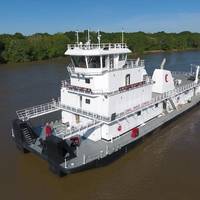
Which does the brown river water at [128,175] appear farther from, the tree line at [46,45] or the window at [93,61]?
the tree line at [46,45]

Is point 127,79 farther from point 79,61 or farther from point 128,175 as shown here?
point 128,175

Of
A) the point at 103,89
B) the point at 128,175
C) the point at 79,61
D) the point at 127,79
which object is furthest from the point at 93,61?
the point at 128,175

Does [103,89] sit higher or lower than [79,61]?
lower

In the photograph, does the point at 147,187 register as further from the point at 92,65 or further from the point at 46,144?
Answer: the point at 92,65

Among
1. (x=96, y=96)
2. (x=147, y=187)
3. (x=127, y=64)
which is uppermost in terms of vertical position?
(x=127, y=64)

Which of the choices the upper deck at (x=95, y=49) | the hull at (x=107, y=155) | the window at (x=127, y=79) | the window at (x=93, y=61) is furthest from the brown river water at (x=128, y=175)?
the upper deck at (x=95, y=49)

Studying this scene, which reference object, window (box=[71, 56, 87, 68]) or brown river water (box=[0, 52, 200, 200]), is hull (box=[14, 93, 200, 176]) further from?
window (box=[71, 56, 87, 68])

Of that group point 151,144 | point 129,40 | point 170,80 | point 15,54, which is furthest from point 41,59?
point 151,144

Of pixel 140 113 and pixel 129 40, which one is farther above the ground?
pixel 129 40
